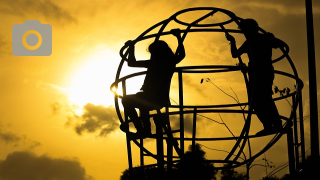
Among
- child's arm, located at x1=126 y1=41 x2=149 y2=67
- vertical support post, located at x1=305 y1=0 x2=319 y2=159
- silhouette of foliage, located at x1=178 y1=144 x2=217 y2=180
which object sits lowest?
silhouette of foliage, located at x1=178 y1=144 x2=217 y2=180

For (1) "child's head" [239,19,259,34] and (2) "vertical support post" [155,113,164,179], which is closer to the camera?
(2) "vertical support post" [155,113,164,179]

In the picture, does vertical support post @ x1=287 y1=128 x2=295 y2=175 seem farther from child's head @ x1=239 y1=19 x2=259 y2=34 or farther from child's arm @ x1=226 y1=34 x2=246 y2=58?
child's head @ x1=239 y1=19 x2=259 y2=34

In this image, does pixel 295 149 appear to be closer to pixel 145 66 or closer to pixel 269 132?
pixel 269 132

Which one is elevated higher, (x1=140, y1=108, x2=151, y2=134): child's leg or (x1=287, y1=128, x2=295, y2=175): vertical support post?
(x1=140, y1=108, x2=151, y2=134): child's leg

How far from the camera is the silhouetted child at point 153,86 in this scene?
6.63 m

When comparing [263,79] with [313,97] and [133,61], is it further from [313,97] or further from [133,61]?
[133,61]

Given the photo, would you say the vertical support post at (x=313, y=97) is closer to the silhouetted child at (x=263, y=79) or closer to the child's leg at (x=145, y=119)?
the silhouetted child at (x=263, y=79)

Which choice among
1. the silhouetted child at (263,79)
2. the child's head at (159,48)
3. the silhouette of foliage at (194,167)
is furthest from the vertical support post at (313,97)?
the child's head at (159,48)

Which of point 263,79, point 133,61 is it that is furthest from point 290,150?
point 133,61

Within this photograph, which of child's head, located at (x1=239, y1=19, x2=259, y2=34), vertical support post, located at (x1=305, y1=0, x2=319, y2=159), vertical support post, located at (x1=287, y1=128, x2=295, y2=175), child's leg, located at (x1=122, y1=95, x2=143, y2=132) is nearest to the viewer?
vertical support post, located at (x1=305, y1=0, x2=319, y2=159)

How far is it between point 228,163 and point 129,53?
231 cm

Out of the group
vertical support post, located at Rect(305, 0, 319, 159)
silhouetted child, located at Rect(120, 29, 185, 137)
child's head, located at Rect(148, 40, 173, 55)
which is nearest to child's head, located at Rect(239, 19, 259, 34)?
vertical support post, located at Rect(305, 0, 319, 159)

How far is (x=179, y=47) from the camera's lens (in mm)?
6719

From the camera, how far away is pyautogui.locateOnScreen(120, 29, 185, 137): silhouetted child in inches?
261
